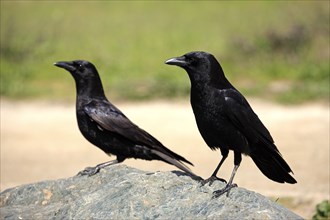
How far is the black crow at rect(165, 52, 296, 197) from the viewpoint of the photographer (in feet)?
16.5

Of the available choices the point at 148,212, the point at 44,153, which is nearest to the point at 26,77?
the point at 44,153

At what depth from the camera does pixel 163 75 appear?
46.9ft

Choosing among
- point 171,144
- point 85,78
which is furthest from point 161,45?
point 85,78

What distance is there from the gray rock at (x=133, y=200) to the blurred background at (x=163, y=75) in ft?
8.63

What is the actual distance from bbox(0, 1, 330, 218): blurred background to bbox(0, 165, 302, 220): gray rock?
2.63 m

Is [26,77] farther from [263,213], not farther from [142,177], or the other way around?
[263,213]

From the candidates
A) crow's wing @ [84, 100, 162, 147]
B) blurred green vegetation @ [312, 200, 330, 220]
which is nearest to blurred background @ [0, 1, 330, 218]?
blurred green vegetation @ [312, 200, 330, 220]

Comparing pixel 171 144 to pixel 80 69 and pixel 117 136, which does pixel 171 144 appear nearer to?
pixel 80 69

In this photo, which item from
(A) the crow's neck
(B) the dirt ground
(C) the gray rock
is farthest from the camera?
(B) the dirt ground

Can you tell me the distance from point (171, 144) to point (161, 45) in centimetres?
681

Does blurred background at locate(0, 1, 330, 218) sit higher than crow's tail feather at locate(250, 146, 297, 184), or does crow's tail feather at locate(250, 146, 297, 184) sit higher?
blurred background at locate(0, 1, 330, 218)

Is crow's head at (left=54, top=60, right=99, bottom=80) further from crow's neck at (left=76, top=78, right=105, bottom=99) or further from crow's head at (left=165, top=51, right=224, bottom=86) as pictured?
crow's head at (left=165, top=51, right=224, bottom=86)

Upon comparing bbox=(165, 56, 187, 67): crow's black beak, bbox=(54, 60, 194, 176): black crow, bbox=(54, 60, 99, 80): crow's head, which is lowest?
bbox=(54, 60, 194, 176): black crow

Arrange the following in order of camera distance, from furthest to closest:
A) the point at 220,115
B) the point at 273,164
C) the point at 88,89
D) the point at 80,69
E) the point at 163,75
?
the point at 163,75 < the point at 80,69 < the point at 88,89 < the point at 273,164 < the point at 220,115
